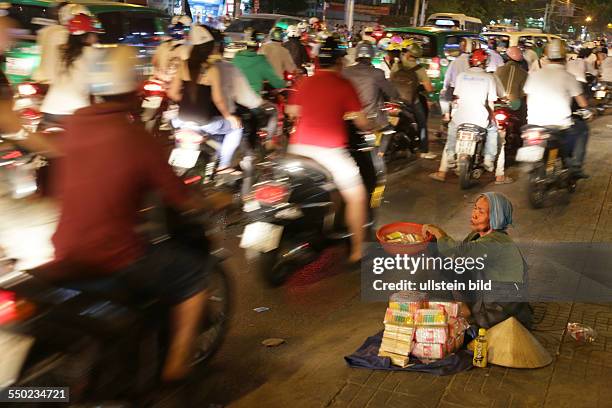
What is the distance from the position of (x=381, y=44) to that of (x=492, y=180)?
279 inches

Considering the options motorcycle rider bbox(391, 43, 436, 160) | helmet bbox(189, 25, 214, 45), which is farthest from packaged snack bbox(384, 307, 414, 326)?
motorcycle rider bbox(391, 43, 436, 160)

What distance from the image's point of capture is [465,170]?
8.86 meters

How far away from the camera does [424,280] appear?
5.32 meters

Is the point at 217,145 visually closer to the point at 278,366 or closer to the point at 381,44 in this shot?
the point at 278,366

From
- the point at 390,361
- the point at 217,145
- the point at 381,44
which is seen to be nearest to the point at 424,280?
the point at 390,361

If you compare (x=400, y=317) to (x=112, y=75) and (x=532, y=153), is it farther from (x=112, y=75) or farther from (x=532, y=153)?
(x=532, y=153)

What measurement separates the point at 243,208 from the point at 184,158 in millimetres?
1282

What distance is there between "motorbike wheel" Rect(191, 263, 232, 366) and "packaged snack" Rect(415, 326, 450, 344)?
117 centimetres

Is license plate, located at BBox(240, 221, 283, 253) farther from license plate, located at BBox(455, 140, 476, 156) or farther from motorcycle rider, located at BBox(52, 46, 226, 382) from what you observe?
license plate, located at BBox(455, 140, 476, 156)

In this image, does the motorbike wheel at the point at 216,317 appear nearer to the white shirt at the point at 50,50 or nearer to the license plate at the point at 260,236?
the license plate at the point at 260,236

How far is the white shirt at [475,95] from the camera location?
8.56 m

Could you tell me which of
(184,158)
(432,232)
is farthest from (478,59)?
(432,232)

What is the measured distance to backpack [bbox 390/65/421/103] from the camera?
10109 mm

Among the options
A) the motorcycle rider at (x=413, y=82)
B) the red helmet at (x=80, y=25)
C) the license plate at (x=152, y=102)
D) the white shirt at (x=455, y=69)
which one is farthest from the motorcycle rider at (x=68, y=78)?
the white shirt at (x=455, y=69)
